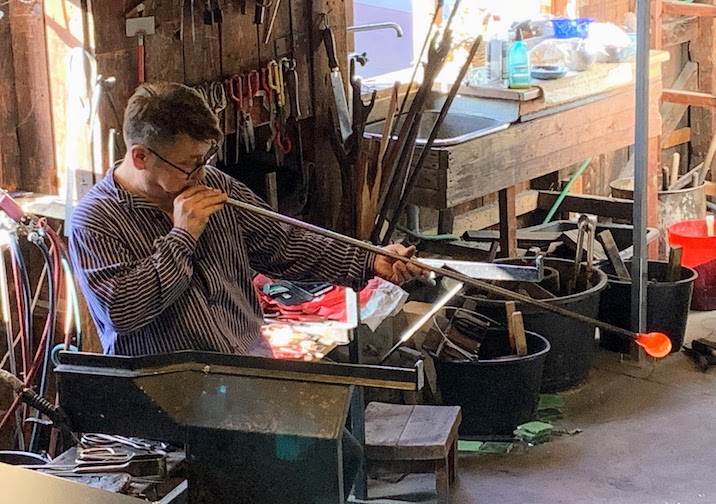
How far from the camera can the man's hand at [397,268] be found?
7.50 feet

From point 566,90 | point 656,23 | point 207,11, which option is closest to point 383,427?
point 207,11

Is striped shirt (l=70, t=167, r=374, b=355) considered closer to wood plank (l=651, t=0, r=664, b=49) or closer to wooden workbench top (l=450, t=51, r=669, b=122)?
wooden workbench top (l=450, t=51, r=669, b=122)

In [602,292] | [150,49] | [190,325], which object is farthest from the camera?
[602,292]

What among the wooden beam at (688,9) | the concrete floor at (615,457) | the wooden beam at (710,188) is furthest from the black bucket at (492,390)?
the wooden beam at (710,188)

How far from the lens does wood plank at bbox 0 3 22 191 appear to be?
2811 mm

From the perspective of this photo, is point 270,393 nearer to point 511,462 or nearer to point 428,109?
point 511,462

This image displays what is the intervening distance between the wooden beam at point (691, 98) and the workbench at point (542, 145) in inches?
17.1

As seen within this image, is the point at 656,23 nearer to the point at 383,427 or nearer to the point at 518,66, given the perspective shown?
the point at 518,66

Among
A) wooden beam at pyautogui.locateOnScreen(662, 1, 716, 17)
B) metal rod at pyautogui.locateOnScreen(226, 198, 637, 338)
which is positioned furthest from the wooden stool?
wooden beam at pyautogui.locateOnScreen(662, 1, 716, 17)

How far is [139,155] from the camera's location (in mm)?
2146

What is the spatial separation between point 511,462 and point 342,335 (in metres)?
0.76

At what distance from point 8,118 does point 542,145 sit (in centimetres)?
201

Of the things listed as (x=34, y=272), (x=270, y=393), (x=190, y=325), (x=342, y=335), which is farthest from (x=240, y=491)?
(x=34, y=272)

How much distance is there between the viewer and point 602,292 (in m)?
4.14
